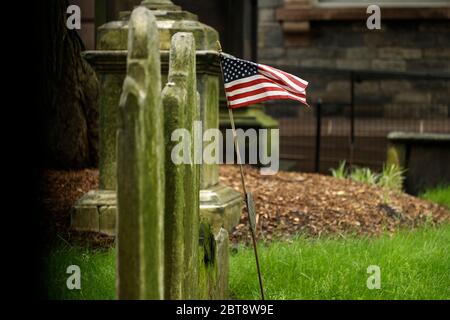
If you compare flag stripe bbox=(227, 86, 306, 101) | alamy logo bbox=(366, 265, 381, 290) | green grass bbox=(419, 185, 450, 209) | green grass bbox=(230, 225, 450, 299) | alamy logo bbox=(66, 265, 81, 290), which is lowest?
green grass bbox=(419, 185, 450, 209)

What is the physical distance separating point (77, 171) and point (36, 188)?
1.48 meters

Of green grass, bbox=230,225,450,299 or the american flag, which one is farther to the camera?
green grass, bbox=230,225,450,299

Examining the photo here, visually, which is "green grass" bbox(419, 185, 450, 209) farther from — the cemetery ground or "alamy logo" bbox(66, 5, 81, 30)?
"alamy logo" bbox(66, 5, 81, 30)

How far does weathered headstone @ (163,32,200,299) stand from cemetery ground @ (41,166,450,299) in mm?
1101

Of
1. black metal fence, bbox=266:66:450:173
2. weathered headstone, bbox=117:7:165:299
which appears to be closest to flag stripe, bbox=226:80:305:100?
weathered headstone, bbox=117:7:165:299

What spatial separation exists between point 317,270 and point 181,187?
214cm

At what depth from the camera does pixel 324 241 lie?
22.4 ft

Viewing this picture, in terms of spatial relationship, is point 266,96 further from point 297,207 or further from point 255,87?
point 297,207

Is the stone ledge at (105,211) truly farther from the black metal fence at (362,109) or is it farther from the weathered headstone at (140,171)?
the black metal fence at (362,109)

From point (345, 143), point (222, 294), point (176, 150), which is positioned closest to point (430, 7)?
point (345, 143)

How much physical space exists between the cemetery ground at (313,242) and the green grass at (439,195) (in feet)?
0.15

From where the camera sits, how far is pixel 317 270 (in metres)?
5.52

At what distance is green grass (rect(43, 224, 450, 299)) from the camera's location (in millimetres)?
5086
